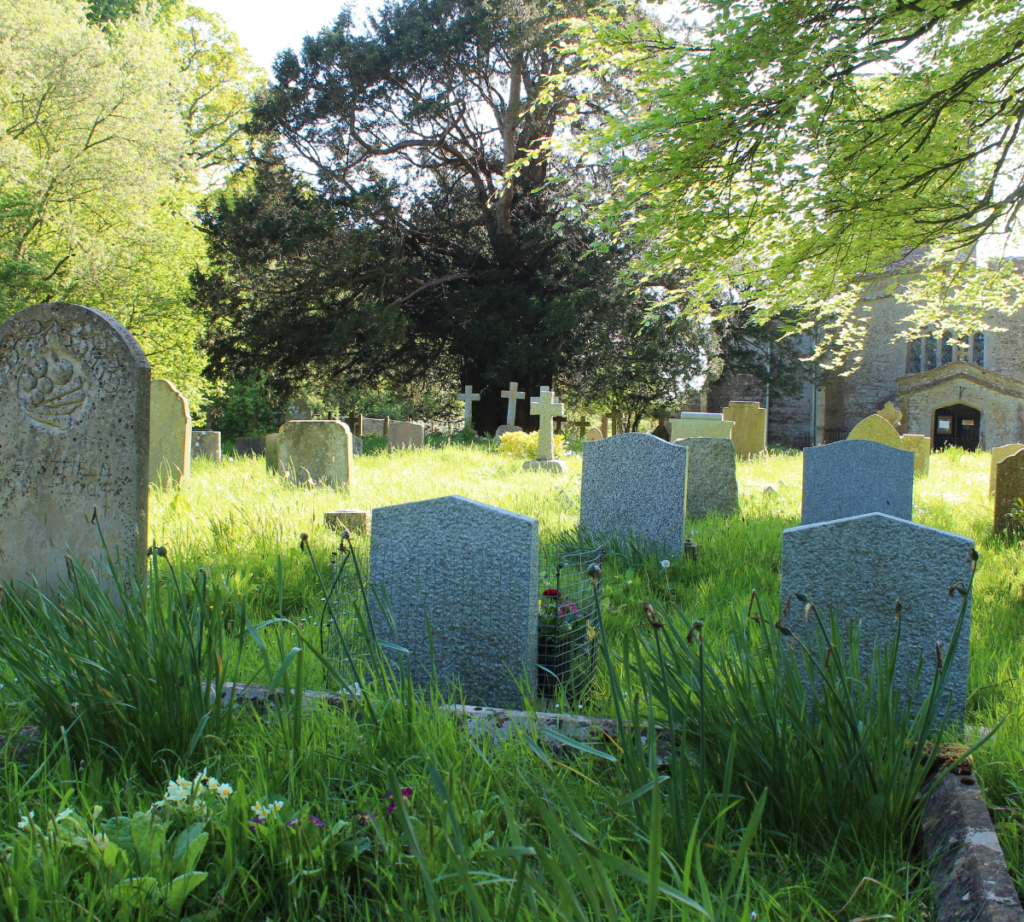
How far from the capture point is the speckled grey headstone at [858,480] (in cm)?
611

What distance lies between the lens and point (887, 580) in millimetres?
2713

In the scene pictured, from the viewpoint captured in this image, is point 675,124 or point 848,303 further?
point 848,303

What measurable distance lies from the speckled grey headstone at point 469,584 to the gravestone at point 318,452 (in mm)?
5649

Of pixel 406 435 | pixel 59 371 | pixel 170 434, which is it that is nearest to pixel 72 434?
pixel 59 371

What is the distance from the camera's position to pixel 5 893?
1.38 metres

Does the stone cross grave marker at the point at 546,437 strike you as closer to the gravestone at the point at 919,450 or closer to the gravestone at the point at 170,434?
the gravestone at the point at 170,434

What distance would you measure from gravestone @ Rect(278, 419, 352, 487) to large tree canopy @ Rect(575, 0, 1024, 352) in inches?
156

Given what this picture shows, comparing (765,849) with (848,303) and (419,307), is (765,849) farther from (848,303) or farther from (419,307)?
(419,307)

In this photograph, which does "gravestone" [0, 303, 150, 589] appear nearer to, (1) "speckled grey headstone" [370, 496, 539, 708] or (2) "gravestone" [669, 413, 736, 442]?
(1) "speckled grey headstone" [370, 496, 539, 708]

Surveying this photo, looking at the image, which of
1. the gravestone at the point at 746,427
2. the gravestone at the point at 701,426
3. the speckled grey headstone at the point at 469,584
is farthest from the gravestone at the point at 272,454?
the gravestone at the point at 746,427

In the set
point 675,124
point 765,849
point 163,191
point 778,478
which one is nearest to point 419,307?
point 163,191

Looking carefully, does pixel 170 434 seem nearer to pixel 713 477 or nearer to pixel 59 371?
pixel 59 371

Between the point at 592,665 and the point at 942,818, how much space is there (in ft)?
5.56

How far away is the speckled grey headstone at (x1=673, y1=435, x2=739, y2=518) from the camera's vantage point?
7.85 m
